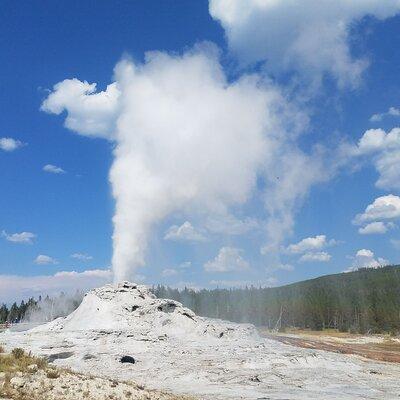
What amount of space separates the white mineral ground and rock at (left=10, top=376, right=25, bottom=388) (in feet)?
39.6

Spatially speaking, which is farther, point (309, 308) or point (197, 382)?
point (309, 308)

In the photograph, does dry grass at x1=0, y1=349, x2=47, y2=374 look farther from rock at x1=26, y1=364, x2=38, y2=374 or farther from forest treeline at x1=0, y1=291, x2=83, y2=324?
forest treeline at x1=0, y1=291, x2=83, y2=324

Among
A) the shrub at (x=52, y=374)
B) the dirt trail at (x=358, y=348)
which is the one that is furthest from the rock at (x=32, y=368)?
the dirt trail at (x=358, y=348)

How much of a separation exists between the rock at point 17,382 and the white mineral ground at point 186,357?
475 inches

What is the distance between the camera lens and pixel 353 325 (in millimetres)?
125562

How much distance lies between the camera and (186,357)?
1716 inches

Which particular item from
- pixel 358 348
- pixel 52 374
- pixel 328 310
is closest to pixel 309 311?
pixel 328 310

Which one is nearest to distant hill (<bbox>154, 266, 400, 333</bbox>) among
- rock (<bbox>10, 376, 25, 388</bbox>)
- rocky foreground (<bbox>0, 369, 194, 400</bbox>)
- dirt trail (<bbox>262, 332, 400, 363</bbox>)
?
dirt trail (<bbox>262, 332, 400, 363</bbox>)

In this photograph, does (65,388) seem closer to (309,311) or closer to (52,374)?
(52,374)

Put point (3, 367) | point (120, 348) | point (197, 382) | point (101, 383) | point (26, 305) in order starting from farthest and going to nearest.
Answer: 1. point (26, 305)
2. point (120, 348)
3. point (197, 382)
4. point (101, 383)
5. point (3, 367)

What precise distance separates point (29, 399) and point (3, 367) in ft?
9.07

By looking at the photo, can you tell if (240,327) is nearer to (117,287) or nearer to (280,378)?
(117,287)

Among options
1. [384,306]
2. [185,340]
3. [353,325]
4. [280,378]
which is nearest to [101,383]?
[280,378]

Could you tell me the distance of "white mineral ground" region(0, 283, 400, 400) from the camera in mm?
32062
